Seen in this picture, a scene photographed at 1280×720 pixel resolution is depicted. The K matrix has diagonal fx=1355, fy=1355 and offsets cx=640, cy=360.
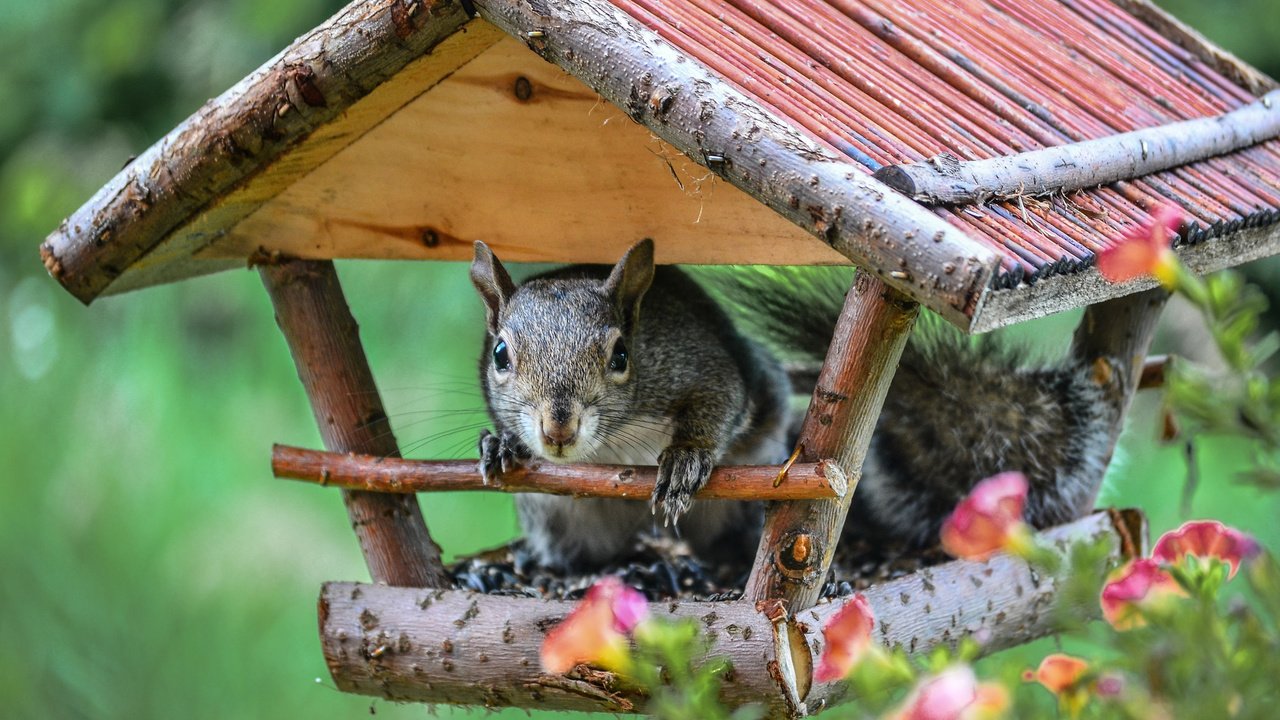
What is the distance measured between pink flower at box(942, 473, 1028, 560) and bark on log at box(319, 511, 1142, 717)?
1.35ft

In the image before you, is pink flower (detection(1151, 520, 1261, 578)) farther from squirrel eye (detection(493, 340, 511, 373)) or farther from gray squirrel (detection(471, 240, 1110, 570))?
squirrel eye (detection(493, 340, 511, 373))

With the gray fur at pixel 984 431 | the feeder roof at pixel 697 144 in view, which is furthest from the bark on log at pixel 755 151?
the gray fur at pixel 984 431

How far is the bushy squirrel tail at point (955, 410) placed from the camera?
5.04ft

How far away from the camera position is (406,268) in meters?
2.92

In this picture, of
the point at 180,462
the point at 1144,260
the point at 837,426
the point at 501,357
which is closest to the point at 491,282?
the point at 501,357

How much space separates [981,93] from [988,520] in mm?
589

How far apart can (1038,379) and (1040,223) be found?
2.06 feet

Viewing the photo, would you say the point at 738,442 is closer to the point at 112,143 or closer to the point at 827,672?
the point at 827,672

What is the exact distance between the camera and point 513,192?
52.6 inches

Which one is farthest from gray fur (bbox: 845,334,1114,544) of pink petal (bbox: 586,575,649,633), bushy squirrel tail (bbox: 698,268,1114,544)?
pink petal (bbox: 586,575,649,633)

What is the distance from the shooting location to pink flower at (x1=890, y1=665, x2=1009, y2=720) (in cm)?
54

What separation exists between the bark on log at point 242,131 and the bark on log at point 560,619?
38 cm

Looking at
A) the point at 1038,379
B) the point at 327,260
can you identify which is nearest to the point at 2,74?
the point at 327,260

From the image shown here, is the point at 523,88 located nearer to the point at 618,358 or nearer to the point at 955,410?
the point at 618,358
